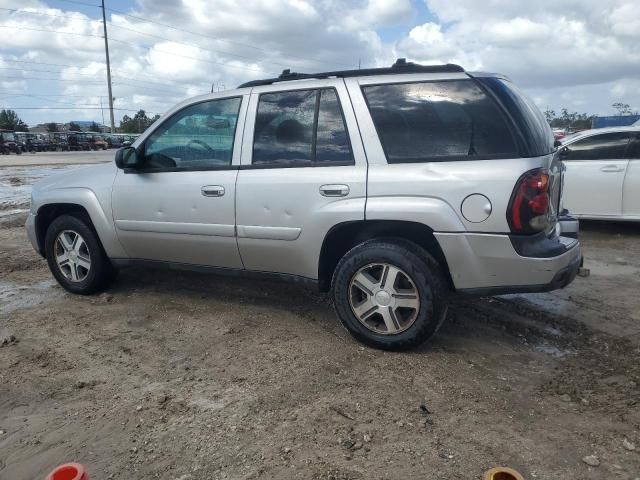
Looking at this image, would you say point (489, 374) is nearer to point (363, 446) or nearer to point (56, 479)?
point (363, 446)

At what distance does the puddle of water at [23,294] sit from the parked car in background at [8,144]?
35570mm

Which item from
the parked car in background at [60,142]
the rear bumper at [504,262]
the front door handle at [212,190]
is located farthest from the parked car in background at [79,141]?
the rear bumper at [504,262]

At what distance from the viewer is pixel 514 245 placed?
11.0 ft

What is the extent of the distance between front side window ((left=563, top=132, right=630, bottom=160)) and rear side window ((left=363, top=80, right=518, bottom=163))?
4949 millimetres

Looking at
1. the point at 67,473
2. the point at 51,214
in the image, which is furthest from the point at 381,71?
the point at 51,214

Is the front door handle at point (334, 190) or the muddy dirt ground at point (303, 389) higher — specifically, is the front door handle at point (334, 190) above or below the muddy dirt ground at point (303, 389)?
above

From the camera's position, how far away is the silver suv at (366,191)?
342 cm

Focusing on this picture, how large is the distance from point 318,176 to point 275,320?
1.32 meters

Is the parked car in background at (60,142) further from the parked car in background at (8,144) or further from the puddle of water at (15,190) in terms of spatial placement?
the puddle of water at (15,190)

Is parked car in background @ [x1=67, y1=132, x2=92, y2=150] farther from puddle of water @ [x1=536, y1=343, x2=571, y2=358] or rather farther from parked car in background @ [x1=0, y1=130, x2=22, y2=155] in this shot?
puddle of water @ [x1=536, y1=343, x2=571, y2=358]

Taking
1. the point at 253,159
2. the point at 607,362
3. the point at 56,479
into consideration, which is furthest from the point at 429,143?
the point at 56,479

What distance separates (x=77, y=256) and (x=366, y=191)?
2966 millimetres

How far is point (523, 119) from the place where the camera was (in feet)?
11.5

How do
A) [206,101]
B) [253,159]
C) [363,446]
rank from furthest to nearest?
[206,101], [253,159], [363,446]
